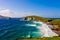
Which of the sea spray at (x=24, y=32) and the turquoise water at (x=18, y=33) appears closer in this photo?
the turquoise water at (x=18, y=33)

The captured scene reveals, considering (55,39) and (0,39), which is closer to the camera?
(55,39)

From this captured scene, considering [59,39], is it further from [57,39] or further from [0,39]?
[0,39]

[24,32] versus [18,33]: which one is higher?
[18,33]

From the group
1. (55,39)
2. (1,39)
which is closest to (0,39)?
(1,39)

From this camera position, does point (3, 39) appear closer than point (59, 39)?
No

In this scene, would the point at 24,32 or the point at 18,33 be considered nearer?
the point at 18,33

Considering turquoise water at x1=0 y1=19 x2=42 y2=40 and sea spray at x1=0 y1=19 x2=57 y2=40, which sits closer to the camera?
turquoise water at x1=0 y1=19 x2=42 y2=40

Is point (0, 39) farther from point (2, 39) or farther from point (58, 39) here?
point (58, 39)
